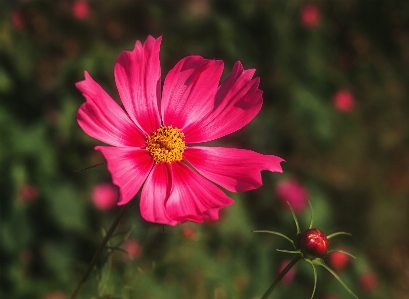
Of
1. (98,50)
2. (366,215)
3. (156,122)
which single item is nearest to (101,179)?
(98,50)

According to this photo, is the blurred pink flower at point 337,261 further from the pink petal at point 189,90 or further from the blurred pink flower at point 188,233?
the pink petal at point 189,90

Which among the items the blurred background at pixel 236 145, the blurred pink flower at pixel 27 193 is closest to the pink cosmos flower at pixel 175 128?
the blurred background at pixel 236 145

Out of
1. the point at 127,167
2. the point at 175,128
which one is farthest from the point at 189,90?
the point at 127,167

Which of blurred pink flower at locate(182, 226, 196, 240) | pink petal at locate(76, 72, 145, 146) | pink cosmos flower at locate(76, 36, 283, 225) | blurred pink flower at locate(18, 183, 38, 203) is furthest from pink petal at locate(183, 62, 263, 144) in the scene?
blurred pink flower at locate(18, 183, 38, 203)

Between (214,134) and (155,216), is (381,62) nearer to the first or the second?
(214,134)

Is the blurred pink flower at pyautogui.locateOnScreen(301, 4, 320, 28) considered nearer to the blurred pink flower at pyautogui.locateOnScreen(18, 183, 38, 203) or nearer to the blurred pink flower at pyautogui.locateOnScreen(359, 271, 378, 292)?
the blurred pink flower at pyautogui.locateOnScreen(359, 271, 378, 292)

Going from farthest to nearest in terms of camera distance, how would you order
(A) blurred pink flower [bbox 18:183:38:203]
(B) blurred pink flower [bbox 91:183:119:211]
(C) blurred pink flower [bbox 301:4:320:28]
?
(C) blurred pink flower [bbox 301:4:320:28] → (B) blurred pink flower [bbox 91:183:119:211] → (A) blurred pink flower [bbox 18:183:38:203]
